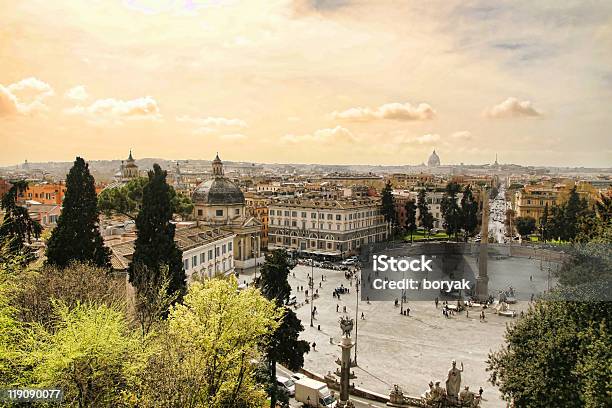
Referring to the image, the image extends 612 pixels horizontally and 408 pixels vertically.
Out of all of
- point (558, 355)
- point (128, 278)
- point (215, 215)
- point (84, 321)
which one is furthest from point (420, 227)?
point (84, 321)

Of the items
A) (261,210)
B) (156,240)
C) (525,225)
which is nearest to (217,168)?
(261,210)

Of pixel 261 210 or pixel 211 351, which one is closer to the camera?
pixel 211 351

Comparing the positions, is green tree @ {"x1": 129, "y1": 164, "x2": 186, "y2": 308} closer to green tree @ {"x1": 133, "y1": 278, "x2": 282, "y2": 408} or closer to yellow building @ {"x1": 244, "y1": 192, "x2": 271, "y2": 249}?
green tree @ {"x1": 133, "y1": 278, "x2": 282, "y2": 408}

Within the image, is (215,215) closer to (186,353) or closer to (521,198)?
(186,353)

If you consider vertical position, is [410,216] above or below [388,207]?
below

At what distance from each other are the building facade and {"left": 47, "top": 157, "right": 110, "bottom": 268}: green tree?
41.7 m

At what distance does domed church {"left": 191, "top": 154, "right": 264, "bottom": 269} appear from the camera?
5750 centimetres

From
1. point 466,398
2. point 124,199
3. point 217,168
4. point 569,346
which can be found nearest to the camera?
point 569,346

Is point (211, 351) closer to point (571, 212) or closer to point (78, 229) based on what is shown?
point (78, 229)

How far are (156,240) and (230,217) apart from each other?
3335 cm

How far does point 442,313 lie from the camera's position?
40.6m

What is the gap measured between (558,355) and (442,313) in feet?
80.9

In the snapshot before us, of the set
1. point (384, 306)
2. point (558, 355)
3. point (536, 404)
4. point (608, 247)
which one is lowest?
point (384, 306)

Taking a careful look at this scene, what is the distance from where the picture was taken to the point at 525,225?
7750 centimetres
